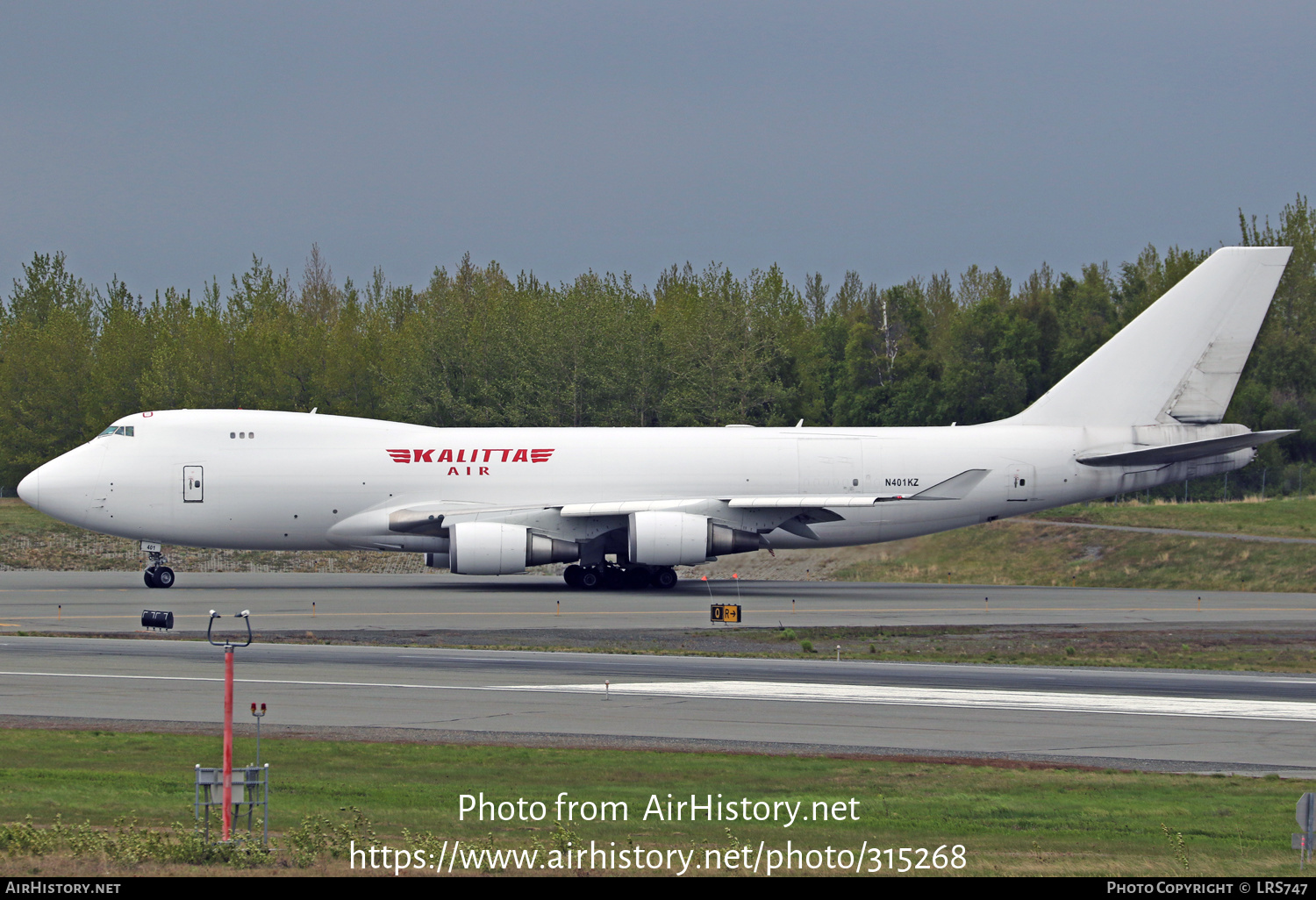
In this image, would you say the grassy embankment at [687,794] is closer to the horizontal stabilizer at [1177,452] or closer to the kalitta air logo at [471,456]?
the kalitta air logo at [471,456]

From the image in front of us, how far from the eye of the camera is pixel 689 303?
90688 millimetres

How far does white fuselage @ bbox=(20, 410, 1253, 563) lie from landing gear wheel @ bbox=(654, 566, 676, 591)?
2281 mm

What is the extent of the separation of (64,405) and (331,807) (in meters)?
73.0

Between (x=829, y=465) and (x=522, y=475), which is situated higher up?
(x=829, y=465)

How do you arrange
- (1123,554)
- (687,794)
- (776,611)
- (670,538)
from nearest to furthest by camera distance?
1. (687,794)
2. (776,611)
3. (670,538)
4. (1123,554)

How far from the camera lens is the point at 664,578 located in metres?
42.0

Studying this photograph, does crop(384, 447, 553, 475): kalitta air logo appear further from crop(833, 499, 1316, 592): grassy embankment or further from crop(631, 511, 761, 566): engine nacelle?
crop(833, 499, 1316, 592): grassy embankment

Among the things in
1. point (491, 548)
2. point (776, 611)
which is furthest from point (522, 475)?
point (776, 611)

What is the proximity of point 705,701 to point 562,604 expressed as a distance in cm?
1705

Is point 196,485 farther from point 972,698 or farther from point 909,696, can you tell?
point 972,698

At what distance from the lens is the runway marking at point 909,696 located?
19.0 metres

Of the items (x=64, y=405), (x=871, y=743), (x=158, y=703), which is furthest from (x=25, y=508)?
(x=871, y=743)

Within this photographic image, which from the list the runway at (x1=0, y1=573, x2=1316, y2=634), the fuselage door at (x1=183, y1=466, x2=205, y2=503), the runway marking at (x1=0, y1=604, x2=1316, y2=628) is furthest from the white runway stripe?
the fuselage door at (x1=183, y1=466, x2=205, y2=503)

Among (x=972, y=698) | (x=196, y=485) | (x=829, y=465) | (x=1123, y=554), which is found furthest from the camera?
(x=1123, y=554)
